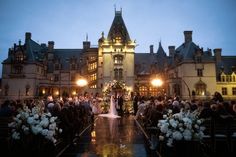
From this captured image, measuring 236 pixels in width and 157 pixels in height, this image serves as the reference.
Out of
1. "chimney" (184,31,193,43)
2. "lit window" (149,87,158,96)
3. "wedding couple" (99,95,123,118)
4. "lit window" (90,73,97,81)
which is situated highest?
"chimney" (184,31,193,43)

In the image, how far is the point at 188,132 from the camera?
21.5 feet

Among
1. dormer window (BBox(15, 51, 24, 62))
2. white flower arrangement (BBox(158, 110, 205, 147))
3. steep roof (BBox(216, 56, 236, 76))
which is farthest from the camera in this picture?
steep roof (BBox(216, 56, 236, 76))

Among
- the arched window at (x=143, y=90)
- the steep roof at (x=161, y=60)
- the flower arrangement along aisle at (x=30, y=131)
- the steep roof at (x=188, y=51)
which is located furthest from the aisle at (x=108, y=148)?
the steep roof at (x=161, y=60)

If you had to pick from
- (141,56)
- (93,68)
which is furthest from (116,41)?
(141,56)

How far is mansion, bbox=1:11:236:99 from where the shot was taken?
5288 cm

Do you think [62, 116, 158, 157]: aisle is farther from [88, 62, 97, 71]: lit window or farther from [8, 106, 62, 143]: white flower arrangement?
[88, 62, 97, 71]: lit window

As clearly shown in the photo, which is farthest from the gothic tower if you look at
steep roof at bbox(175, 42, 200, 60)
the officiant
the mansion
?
the officiant

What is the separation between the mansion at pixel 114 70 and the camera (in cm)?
5288

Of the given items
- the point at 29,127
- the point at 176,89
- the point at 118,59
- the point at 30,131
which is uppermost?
the point at 118,59

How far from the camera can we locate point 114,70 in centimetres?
5469

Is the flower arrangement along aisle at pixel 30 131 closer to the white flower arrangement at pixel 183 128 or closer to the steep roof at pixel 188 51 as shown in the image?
the white flower arrangement at pixel 183 128

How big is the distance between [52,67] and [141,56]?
81.0 ft

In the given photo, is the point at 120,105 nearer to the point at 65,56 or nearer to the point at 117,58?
the point at 117,58

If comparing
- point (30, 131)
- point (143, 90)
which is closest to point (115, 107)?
point (30, 131)
